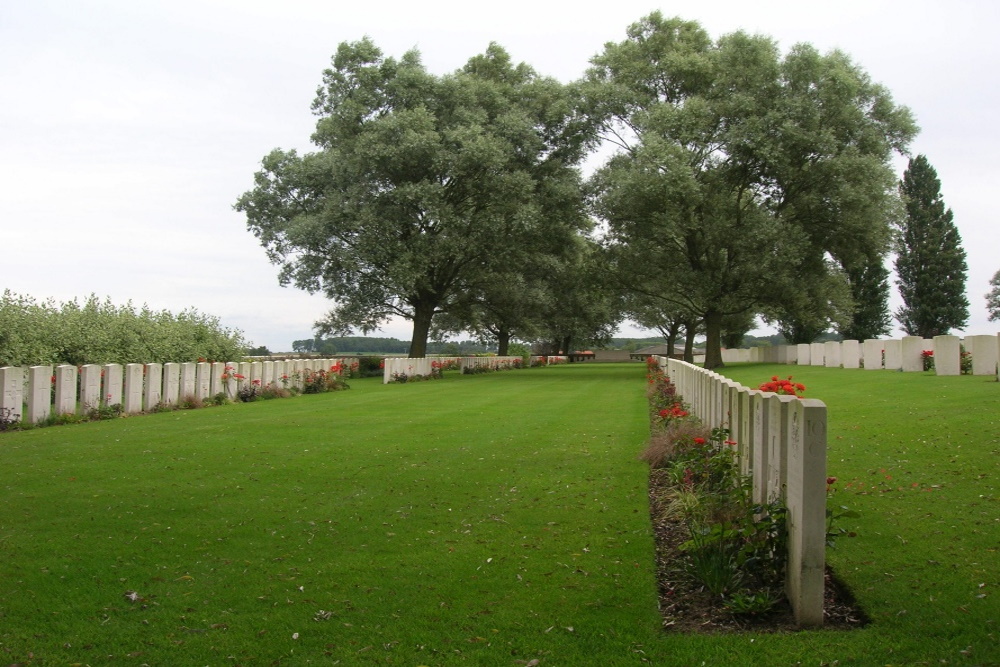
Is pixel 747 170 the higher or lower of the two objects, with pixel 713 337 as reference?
higher

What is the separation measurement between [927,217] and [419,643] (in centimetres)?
6303

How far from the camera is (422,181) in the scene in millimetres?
28812

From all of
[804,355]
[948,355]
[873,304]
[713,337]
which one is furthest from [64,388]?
[873,304]

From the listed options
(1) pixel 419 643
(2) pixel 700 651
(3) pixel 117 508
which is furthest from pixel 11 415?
(2) pixel 700 651

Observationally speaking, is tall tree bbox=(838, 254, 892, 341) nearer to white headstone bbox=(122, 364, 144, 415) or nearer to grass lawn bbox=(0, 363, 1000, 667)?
grass lawn bbox=(0, 363, 1000, 667)

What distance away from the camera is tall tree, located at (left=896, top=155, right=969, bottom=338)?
5606 centimetres

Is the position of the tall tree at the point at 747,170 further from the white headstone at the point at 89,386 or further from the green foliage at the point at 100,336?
the white headstone at the point at 89,386

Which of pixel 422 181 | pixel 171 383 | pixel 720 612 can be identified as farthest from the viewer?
pixel 422 181

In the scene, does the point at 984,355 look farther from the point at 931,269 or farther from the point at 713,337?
the point at 931,269

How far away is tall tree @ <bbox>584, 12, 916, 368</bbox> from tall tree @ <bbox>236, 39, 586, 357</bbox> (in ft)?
7.75

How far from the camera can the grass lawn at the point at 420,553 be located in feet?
12.5

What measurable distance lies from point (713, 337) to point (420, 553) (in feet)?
102

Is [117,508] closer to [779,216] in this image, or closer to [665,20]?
[779,216]

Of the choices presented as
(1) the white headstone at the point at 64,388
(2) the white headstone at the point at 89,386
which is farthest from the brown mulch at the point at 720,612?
(2) the white headstone at the point at 89,386
